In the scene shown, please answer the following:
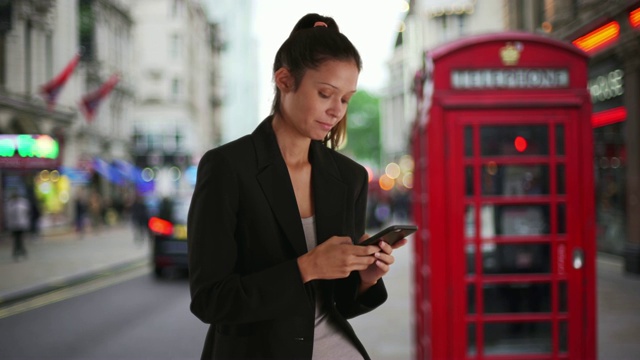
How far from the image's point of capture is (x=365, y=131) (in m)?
66.9

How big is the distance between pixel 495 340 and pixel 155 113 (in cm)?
3381

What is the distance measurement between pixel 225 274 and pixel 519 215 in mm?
2790

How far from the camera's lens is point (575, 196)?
3.65 meters

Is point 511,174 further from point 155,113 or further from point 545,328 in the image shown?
point 155,113

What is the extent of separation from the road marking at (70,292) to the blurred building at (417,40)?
5.44 m

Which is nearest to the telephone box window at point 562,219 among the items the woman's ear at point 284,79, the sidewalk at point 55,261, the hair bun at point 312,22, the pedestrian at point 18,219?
the hair bun at point 312,22

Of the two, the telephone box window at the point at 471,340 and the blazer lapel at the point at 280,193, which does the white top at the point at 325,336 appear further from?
the telephone box window at the point at 471,340

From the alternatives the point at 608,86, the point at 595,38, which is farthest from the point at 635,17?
the point at 608,86

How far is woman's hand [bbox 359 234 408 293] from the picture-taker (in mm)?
1459

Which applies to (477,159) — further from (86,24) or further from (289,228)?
(86,24)

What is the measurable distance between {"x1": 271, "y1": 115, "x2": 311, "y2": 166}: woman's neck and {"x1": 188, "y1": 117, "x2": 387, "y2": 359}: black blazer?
3 centimetres

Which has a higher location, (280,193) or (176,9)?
(176,9)

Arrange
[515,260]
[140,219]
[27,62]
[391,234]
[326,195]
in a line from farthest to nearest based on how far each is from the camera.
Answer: [140,219] < [27,62] < [515,260] < [326,195] < [391,234]

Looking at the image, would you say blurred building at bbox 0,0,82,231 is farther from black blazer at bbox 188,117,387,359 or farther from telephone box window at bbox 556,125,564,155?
telephone box window at bbox 556,125,564,155
